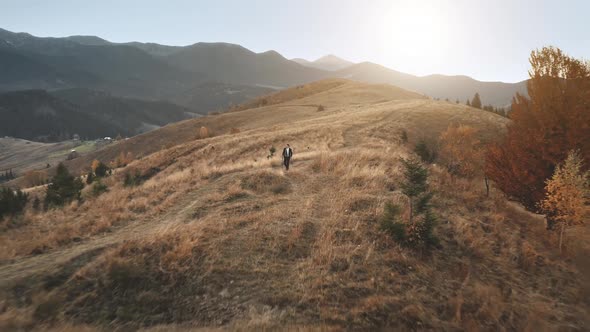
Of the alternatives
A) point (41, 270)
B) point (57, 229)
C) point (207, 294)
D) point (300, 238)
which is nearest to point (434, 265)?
point (300, 238)

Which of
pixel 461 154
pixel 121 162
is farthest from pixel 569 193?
pixel 121 162

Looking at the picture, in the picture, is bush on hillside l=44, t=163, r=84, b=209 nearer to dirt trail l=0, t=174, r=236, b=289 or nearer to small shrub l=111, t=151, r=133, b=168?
dirt trail l=0, t=174, r=236, b=289

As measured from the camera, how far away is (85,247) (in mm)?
11664

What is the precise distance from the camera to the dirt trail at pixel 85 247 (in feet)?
31.8

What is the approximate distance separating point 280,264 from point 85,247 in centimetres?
743

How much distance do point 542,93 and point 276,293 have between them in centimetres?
2216

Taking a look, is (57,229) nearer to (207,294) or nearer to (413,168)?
(207,294)

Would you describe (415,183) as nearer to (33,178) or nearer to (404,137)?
(404,137)

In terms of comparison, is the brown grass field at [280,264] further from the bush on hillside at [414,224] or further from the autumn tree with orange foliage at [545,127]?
the autumn tree with orange foliage at [545,127]

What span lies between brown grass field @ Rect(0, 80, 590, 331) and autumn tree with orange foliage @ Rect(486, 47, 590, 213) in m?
2.72

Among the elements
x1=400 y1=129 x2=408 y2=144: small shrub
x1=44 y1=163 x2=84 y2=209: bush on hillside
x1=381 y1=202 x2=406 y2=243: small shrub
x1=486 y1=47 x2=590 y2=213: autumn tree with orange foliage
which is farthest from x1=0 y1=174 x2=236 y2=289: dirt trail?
x1=400 y1=129 x2=408 y2=144: small shrub

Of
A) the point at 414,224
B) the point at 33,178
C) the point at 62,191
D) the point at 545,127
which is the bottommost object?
the point at 33,178

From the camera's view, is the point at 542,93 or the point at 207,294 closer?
the point at 207,294

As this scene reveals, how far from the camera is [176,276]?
389 inches
